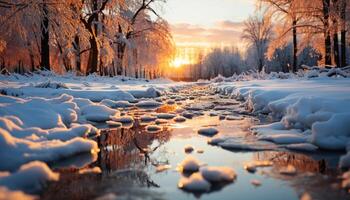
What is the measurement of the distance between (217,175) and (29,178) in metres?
1.45

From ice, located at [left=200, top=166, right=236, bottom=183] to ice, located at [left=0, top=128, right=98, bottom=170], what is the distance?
4.89 feet

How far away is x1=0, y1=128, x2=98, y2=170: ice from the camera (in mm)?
3387

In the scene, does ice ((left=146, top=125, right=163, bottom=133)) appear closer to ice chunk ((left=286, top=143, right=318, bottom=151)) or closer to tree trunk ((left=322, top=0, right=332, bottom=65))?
ice chunk ((left=286, top=143, right=318, bottom=151))

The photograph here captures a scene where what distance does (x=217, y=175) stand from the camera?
302 cm

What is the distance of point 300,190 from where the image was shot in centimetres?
273

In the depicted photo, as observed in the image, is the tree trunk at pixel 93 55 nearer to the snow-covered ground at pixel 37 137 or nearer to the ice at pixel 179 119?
the snow-covered ground at pixel 37 137

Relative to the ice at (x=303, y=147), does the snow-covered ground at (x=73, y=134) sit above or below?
above

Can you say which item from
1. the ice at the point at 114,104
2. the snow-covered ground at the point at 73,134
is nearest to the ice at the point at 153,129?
the snow-covered ground at the point at 73,134

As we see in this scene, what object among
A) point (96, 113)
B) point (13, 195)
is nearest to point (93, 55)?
point (96, 113)

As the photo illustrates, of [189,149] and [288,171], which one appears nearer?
[288,171]

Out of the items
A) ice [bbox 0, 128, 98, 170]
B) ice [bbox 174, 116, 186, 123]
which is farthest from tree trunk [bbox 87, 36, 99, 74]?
ice [bbox 0, 128, 98, 170]

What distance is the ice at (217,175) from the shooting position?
9.89 ft

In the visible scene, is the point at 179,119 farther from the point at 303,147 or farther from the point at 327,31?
the point at 327,31

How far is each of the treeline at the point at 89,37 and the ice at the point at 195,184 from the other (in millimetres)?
7405
